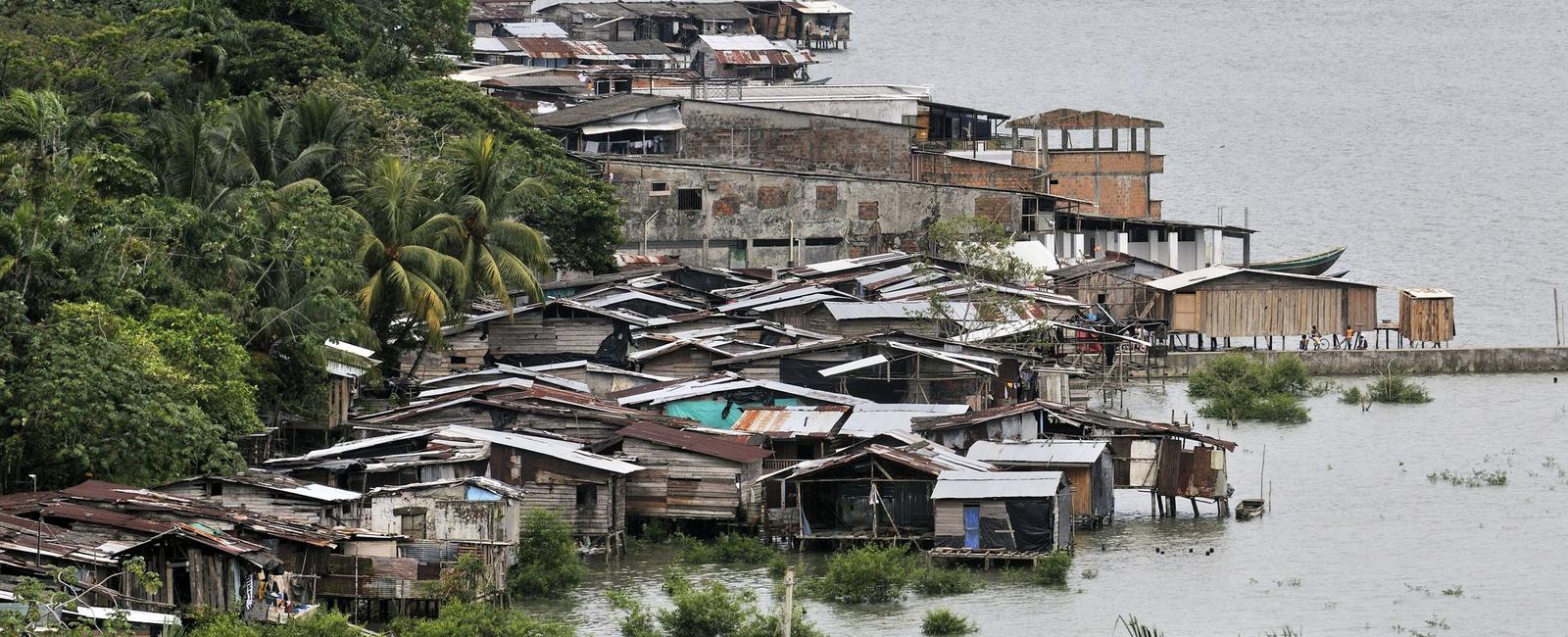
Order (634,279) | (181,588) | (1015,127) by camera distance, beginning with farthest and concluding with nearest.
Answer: (1015,127)
(634,279)
(181,588)

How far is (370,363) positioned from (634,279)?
11.0 metres

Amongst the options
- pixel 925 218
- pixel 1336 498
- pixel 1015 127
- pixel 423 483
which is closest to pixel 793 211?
pixel 925 218

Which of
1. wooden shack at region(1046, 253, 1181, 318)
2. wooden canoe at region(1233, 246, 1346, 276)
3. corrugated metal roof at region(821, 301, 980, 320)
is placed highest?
wooden canoe at region(1233, 246, 1346, 276)

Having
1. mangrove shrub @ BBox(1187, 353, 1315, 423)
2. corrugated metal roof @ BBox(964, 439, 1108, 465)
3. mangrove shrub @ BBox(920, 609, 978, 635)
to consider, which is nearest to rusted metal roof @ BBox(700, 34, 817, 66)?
mangrove shrub @ BBox(1187, 353, 1315, 423)

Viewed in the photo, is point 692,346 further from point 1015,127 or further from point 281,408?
point 1015,127

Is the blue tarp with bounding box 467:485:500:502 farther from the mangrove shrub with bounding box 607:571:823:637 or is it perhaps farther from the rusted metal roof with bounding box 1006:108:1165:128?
the rusted metal roof with bounding box 1006:108:1165:128

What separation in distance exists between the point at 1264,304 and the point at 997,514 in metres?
20.2

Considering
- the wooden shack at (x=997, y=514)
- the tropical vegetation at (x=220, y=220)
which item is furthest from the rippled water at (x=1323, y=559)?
the tropical vegetation at (x=220, y=220)

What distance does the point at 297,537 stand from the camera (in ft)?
60.5

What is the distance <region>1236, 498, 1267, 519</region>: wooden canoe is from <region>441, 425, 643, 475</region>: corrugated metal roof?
7.57 metres

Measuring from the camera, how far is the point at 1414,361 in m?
39.8

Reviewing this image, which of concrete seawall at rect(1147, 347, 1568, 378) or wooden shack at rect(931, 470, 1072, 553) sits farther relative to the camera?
concrete seawall at rect(1147, 347, 1568, 378)

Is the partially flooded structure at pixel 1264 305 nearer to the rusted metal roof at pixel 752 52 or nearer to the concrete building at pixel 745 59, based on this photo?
the concrete building at pixel 745 59

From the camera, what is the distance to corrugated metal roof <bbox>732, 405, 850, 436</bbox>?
2528cm
